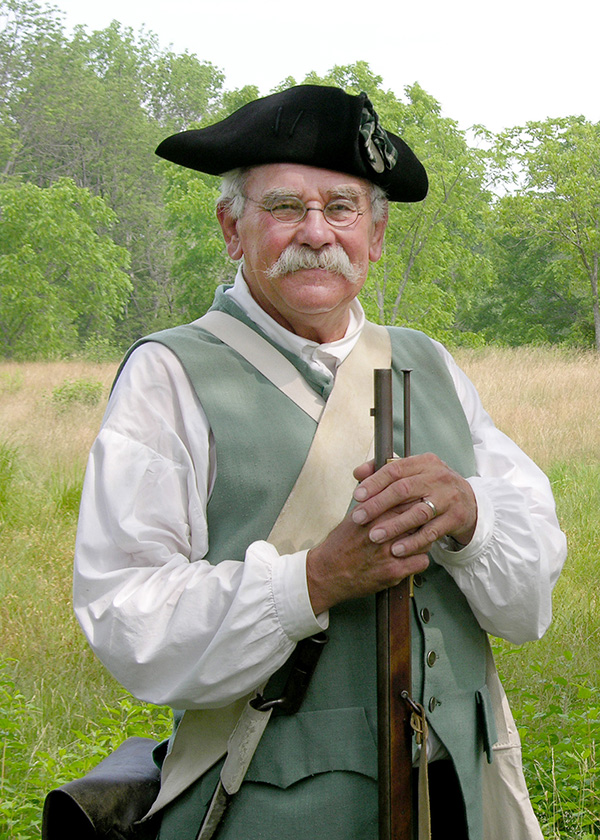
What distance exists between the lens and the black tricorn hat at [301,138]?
2.06m

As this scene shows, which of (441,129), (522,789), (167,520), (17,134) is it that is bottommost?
(522,789)

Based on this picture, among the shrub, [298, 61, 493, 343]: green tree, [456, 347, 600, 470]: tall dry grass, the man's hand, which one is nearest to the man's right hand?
the man's hand

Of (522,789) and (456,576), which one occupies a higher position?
(456,576)

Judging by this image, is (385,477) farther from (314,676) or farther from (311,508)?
(314,676)

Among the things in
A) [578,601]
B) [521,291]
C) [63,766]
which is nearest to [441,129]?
[521,291]

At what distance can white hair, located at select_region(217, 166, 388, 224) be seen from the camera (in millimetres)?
2174

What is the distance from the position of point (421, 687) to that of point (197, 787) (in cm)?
52

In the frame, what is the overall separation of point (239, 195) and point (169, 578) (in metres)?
0.95

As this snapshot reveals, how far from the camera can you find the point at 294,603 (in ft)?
5.65

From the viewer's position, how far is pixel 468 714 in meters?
2.05

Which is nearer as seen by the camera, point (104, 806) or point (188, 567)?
point (188, 567)

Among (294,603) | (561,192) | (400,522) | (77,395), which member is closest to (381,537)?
(400,522)

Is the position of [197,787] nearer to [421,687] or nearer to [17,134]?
[421,687]

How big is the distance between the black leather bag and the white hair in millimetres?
1342
